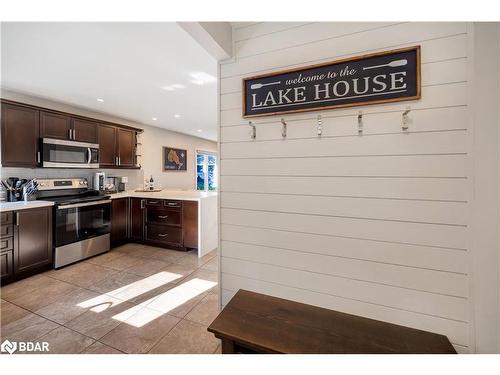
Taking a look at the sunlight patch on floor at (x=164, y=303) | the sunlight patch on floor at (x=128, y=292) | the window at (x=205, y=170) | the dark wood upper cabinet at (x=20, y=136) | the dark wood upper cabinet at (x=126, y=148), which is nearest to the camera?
the sunlight patch on floor at (x=164, y=303)

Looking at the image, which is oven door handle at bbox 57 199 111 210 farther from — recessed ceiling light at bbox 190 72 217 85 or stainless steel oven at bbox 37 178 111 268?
recessed ceiling light at bbox 190 72 217 85

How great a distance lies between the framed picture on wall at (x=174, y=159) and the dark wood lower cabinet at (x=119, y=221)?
6.52 feet

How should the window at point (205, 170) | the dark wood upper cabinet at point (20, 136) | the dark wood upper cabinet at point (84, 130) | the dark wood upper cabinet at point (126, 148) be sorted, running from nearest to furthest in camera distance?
1. the dark wood upper cabinet at point (20, 136)
2. the dark wood upper cabinet at point (84, 130)
3. the dark wood upper cabinet at point (126, 148)
4. the window at point (205, 170)

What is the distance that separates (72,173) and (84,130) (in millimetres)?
757

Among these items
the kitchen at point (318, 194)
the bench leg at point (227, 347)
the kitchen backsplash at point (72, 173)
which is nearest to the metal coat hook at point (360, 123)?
the kitchen at point (318, 194)

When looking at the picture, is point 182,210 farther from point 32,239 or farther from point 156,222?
point 32,239

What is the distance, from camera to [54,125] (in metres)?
3.16

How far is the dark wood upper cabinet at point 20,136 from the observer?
2.69 meters

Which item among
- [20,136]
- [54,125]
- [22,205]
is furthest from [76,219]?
[54,125]

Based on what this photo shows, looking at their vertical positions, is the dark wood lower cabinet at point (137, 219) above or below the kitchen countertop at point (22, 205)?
below

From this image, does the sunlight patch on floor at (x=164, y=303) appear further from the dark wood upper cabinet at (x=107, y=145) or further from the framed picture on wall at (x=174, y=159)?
the framed picture on wall at (x=174, y=159)

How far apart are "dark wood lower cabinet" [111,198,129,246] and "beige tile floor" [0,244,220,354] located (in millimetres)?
650

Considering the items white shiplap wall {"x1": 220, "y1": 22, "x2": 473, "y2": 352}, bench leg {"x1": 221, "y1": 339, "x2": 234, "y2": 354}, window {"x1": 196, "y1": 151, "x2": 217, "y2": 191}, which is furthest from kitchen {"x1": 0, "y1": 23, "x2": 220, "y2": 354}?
window {"x1": 196, "y1": 151, "x2": 217, "y2": 191}
